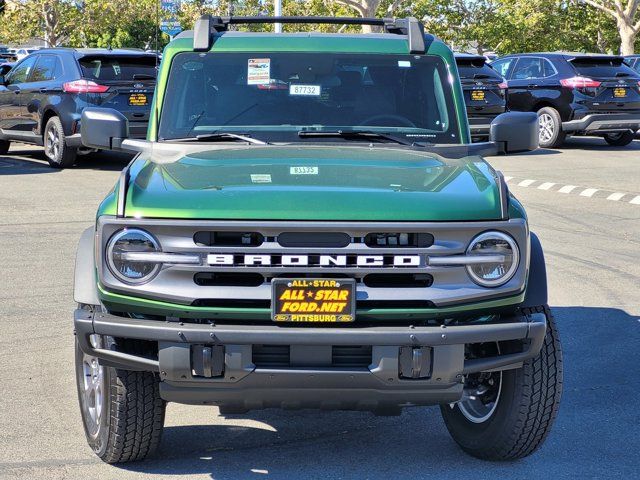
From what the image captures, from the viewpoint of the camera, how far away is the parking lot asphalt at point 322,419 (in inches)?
199

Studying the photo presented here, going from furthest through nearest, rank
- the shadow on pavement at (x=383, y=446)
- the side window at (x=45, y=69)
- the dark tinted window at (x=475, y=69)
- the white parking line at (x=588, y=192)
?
the dark tinted window at (x=475, y=69) → the side window at (x=45, y=69) → the white parking line at (x=588, y=192) → the shadow on pavement at (x=383, y=446)

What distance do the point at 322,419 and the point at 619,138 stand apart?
1796 centimetres

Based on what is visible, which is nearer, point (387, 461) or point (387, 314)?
point (387, 314)

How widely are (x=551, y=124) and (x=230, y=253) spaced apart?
59.7 ft

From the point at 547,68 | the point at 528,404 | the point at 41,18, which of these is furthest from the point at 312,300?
the point at 41,18

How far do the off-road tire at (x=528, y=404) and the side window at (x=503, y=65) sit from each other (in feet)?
62.1

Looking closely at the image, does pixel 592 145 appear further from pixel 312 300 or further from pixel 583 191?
pixel 312 300

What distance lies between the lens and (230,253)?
4.39 metres

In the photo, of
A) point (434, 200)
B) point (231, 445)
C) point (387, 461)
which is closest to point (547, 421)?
point (387, 461)

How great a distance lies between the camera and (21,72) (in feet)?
61.5

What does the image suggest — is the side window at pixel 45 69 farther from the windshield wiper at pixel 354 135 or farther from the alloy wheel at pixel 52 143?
the windshield wiper at pixel 354 135

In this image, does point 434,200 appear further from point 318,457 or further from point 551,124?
Result: point 551,124

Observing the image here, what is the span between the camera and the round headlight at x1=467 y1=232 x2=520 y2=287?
4.51m

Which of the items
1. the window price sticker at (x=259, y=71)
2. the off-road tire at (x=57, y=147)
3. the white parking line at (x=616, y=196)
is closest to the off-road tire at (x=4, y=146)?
the off-road tire at (x=57, y=147)
